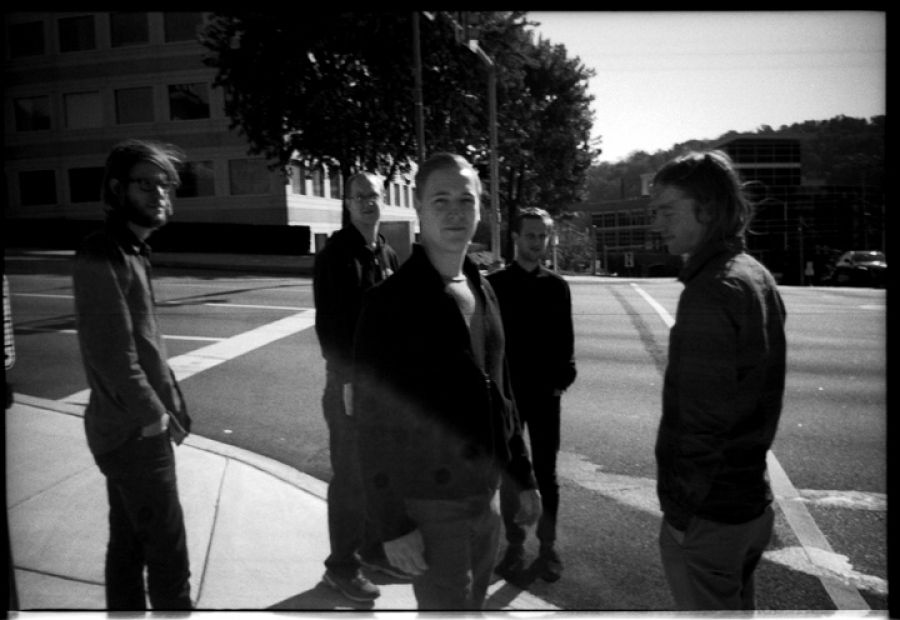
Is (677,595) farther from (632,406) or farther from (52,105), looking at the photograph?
(632,406)

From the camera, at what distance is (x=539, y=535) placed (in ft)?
10.2

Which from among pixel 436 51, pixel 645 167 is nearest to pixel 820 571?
pixel 645 167

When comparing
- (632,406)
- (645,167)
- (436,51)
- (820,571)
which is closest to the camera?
(645,167)

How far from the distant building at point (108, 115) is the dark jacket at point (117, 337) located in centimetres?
18

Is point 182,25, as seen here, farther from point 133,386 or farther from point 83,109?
point 133,386

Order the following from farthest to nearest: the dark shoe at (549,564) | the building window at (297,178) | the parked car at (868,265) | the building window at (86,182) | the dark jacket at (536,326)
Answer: the dark shoe at (549,564) → the dark jacket at (536,326) → the building window at (297,178) → the building window at (86,182) → the parked car at (868,265)

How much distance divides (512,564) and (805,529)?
4.99ft

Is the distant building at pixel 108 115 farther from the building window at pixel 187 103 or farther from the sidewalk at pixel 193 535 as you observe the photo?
the sidewalk at pixel 193 535

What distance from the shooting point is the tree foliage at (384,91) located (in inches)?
91.4

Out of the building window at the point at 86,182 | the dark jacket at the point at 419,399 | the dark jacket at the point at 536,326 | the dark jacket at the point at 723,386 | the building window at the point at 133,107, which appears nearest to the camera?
the dark jacket at the point at 723,386

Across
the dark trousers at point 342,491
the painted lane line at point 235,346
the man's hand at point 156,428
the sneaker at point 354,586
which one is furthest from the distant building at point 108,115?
the painted lane line at point 235,346

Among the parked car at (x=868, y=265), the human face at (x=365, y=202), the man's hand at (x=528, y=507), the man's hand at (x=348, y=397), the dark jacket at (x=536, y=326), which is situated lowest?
the man's hand at (x=528, y=507)

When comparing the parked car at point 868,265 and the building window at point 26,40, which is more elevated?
the building window at point 26,40

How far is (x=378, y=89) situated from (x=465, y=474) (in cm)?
140
